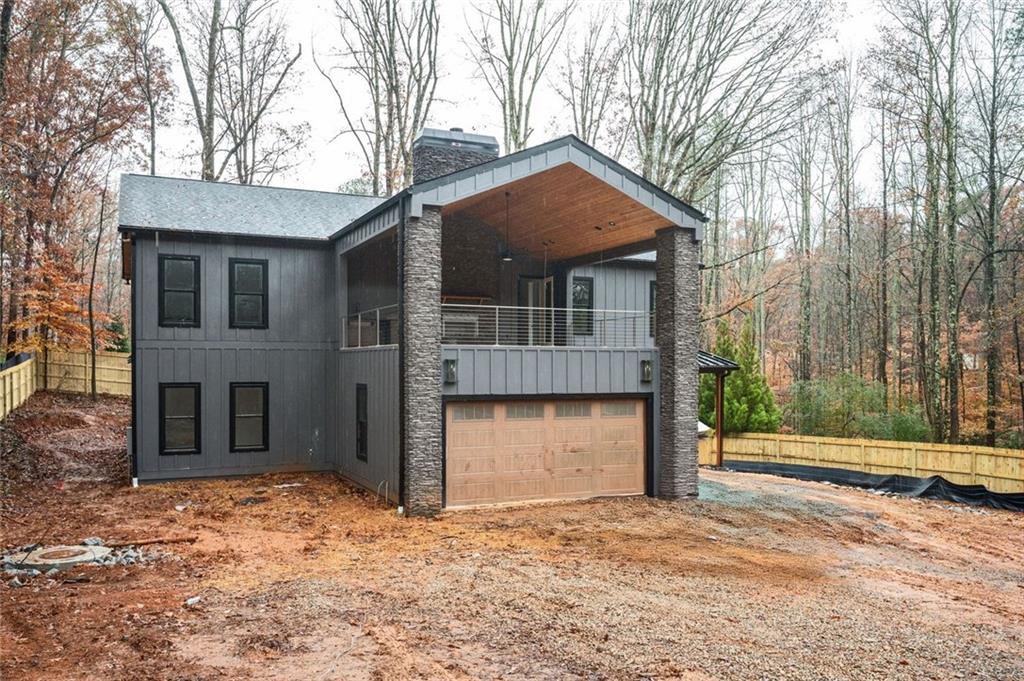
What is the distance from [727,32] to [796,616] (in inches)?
706

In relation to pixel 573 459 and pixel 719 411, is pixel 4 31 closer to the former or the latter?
pixel 573 459

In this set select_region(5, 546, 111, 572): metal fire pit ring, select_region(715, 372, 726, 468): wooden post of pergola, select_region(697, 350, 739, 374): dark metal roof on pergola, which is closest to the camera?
select_region(5, 546, 111, 572): metal fire pit ring

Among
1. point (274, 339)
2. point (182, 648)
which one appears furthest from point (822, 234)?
point (182, 648)

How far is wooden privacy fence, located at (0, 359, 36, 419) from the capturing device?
17.9 metres

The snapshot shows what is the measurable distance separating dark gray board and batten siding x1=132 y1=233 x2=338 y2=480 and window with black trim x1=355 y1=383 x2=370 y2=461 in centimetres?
152

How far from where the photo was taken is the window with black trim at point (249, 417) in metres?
14.5

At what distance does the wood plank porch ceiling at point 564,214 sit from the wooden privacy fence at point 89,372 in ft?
58.5

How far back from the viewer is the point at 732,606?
285 inches

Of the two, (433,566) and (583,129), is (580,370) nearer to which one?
(433,566)

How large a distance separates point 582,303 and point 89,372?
1970 centimetres

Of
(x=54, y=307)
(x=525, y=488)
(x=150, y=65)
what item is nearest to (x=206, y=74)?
(x=150, y=65)

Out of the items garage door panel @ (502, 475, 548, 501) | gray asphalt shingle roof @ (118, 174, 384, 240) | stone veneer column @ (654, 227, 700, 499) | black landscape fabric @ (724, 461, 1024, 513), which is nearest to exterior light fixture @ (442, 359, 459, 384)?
garage door panel @ (502, 475, 548, 501)

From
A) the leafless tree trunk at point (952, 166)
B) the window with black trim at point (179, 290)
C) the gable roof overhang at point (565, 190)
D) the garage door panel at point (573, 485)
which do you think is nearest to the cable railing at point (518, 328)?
the gable roof overhang at point (565, 190)

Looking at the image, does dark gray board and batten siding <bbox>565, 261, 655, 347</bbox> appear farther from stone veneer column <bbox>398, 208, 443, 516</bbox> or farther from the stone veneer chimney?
stone veneer column <bbox>398, 208, 443, 516</bbox>
